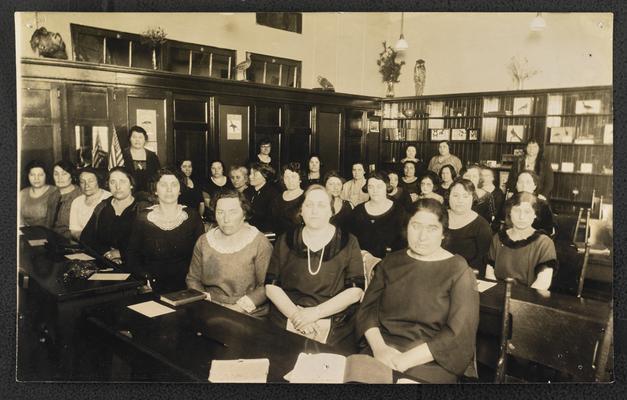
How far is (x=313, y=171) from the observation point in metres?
2.51

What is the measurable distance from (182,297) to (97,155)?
81 cm

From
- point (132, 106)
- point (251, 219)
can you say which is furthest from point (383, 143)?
point (132, 106)

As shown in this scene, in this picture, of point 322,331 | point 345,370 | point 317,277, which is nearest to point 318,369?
point 345,370

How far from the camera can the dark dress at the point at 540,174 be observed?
7.68 ft

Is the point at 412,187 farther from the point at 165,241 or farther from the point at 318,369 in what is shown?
the point at 165,241

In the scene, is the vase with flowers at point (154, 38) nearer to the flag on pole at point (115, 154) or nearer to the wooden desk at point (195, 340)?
the flag on pole at point (115, 154)

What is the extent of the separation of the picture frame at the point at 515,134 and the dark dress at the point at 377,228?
2.11 feet

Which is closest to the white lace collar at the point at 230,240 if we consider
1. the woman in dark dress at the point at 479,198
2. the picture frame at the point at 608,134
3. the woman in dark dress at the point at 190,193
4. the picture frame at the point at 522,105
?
the woman in dark dress at the point at 190,193

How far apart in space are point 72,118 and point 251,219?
3.24 ft

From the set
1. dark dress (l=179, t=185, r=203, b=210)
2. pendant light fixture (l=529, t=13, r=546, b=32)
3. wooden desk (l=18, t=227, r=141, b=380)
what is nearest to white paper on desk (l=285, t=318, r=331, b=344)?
dark dress (l=179, t=185, r=203, b=210)

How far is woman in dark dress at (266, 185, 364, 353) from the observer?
2330 millimetres

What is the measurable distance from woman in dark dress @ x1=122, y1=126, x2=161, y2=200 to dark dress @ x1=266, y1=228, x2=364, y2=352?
813 millimetres

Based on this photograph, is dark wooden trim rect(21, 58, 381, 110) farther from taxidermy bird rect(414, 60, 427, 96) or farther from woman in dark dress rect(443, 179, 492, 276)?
woman in dark dress rect(443, 179, 492, 276)

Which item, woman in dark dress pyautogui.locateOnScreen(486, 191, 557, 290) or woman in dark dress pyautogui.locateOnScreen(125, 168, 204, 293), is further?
woman in dark dress pyautogui.locateOnScreen(125, 168, 204, 293)
